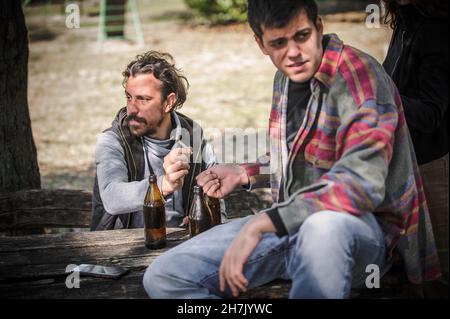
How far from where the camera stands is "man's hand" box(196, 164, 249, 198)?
2.97 m

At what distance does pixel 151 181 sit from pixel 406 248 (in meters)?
1.39

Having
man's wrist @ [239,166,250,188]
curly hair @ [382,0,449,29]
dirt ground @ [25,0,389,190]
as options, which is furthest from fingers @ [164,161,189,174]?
dirt ground @ [25,0,389,190]

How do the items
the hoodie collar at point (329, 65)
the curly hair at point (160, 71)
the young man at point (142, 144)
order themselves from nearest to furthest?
the hoodie collar at point (329, 65), the young man at point (142, 144), the curly hair at point (160, 71)

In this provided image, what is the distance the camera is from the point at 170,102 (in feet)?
12.5

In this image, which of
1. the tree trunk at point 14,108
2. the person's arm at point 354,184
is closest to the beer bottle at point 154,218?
the person's arm at point 354,184

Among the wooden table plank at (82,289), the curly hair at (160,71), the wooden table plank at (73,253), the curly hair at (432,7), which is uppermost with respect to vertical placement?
the curly hair at (432,7)

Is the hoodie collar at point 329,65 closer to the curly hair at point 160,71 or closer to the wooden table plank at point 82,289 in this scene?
the wooden table plank at point 82,289

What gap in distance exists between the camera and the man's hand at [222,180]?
117 inches

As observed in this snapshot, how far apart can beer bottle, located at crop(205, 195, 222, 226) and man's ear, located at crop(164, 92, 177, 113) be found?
79cm

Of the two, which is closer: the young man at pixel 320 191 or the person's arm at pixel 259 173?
the young man at pixel 320 191

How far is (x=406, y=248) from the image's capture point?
259cm

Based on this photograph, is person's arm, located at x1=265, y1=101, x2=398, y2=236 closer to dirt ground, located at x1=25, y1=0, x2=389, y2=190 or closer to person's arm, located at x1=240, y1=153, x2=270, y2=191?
person's arm, located at x1=240, y1=153, x2=270, y2=191
